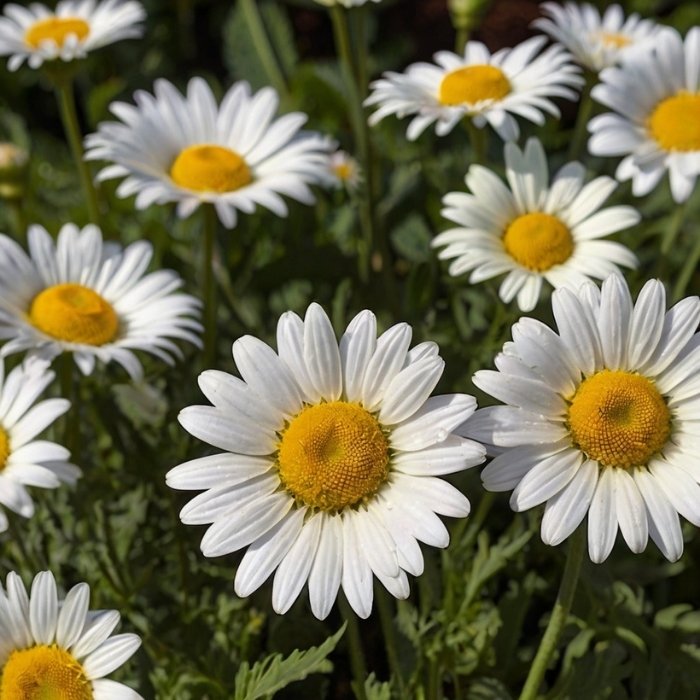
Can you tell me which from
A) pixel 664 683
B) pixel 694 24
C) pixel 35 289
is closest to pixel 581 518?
pixel 664 683

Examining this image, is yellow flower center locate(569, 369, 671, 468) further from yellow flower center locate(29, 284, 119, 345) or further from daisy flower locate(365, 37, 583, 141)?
yellow flower center locate(29, 284, 119, 345)

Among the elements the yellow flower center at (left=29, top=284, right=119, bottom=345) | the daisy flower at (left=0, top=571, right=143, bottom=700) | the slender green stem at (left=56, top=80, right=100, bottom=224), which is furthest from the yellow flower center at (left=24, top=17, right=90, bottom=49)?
the daisy flower at (left=0, top=571, right=143, bottom=700)

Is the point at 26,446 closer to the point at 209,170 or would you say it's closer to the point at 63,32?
the point at 209,170

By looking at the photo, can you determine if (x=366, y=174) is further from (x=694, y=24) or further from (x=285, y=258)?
(x=694, y=24)

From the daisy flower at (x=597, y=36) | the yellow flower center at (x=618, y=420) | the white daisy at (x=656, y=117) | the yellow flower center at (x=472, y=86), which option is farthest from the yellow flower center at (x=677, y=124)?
the yellow flower center at (x=618, y=420)

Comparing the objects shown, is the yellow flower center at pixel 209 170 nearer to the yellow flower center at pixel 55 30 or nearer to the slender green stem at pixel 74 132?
the slender green stem at pixel 74 132
